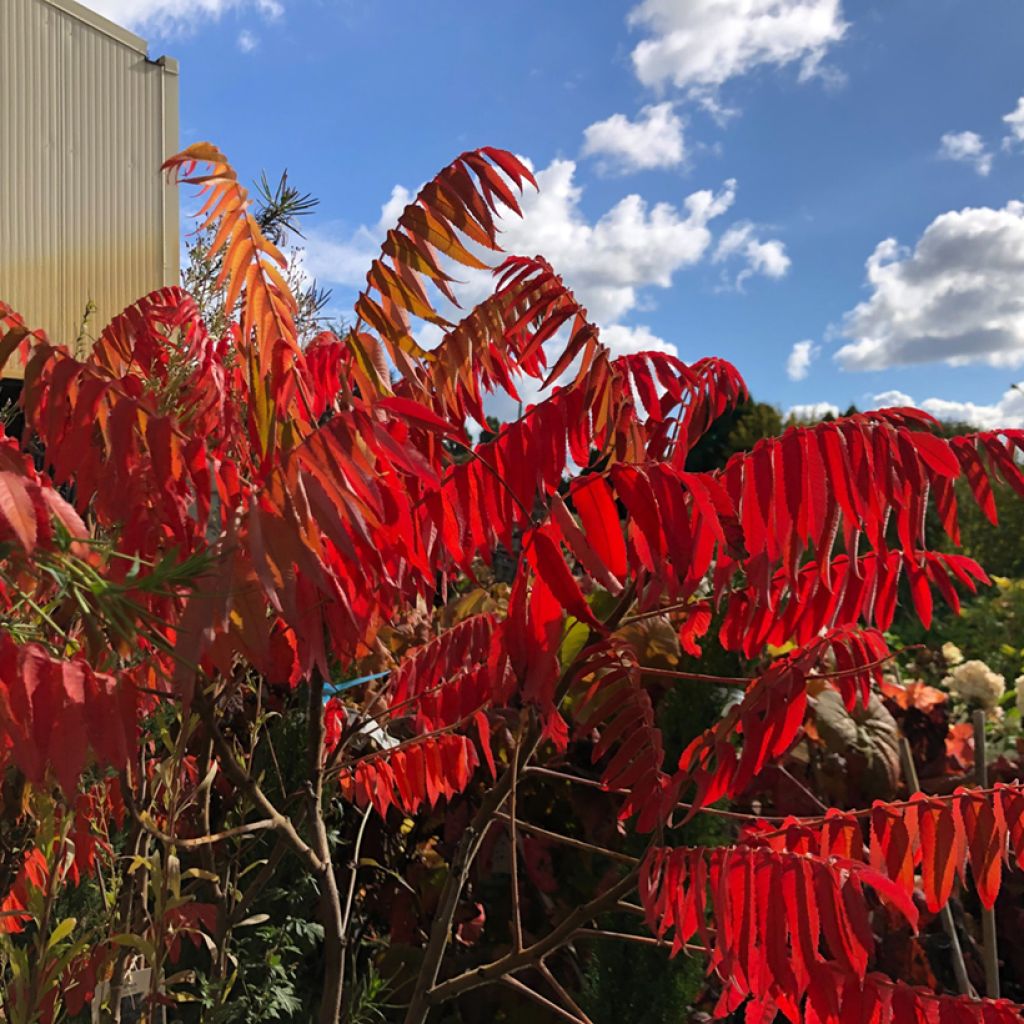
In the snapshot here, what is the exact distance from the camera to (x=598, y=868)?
10.5 ft

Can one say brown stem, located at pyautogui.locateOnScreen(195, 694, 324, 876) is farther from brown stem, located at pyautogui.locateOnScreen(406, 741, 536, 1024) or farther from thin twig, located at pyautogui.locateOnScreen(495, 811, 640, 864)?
thin twig, located at pyautogui.locateOnScreen(495, 811, 640, 864)

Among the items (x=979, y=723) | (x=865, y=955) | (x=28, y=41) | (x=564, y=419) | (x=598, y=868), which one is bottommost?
(x=598, y=868)

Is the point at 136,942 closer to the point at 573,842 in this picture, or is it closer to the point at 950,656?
the point at 573,842

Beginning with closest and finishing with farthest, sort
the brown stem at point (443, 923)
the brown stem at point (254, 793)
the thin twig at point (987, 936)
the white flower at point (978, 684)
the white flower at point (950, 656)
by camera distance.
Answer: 1. the brown stem at point (254, 793)
2. the brown stem at point (443, 923)
3. the thin twig at point (987, 936)
4. the white flower at point (978, 684)
5. the white flower at point (950, 656)

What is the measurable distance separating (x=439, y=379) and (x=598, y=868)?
2060 millimetres

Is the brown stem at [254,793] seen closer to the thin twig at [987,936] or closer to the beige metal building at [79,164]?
the thin twig at [987,936]

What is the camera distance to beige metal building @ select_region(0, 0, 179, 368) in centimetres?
1124

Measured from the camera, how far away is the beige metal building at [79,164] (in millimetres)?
11242

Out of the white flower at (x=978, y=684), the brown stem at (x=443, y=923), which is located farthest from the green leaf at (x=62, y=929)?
the white flower at (x=978, y=684)

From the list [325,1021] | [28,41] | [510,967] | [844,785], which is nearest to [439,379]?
[510,967]

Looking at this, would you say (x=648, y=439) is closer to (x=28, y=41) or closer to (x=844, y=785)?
(x=844, y=785)

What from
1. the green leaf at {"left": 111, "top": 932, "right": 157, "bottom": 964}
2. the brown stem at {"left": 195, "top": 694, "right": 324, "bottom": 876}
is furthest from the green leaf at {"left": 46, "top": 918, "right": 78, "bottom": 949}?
the brown stem at {"left": 195, "top": 694, "right": 324, "bottom": 876}

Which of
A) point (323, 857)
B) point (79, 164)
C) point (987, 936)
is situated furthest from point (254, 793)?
point (79, 164)

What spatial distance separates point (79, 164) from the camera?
39.0 ft
